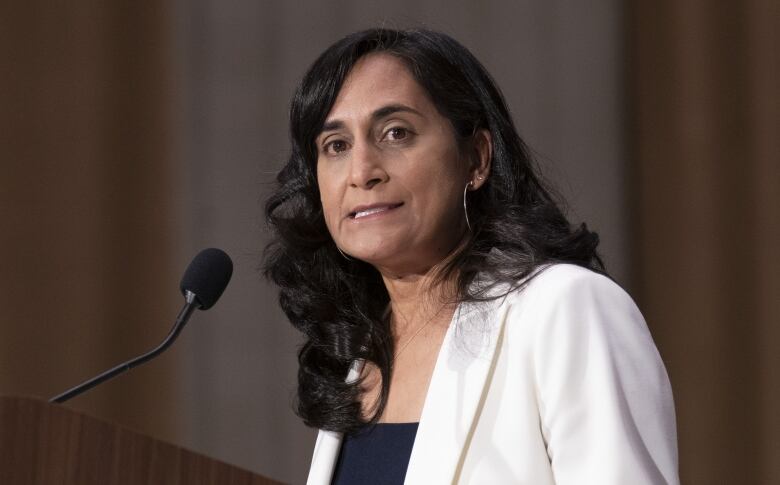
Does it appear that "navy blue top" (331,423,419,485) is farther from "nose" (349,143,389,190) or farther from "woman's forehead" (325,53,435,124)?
"woman's forehead" (325,53,435,124)


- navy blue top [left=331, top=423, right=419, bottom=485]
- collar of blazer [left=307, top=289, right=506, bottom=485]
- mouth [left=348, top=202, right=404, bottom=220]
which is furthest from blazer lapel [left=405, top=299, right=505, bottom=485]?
mouth [left=348, top=202, right=404, bottom=220]

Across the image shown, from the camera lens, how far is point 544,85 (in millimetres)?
4336

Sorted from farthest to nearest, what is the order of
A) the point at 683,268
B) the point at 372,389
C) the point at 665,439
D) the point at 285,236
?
the point at 683,268
the point at 285,236
the point at 372,389
the point at 665,439

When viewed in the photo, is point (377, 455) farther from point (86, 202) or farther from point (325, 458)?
point (86, 202)

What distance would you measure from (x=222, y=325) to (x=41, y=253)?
2.19 feet

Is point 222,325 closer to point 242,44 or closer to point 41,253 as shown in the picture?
point 41,253

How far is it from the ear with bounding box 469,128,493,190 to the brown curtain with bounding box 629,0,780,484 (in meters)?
2.06

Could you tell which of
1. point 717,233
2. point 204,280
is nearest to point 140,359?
point 204,280

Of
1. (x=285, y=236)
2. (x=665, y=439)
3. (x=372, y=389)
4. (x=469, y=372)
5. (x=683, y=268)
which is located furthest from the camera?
(x=683, y=268)

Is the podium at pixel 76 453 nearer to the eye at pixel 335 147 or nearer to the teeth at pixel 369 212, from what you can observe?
the teeth at pixel 369 212

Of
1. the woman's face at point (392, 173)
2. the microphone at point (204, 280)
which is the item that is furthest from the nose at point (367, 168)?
the microphone at point (204, 280)

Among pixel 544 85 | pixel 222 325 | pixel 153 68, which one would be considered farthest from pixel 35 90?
pixel 544 85

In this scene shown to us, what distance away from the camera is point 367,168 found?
195 cm

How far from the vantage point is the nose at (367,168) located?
1946 millimetres
